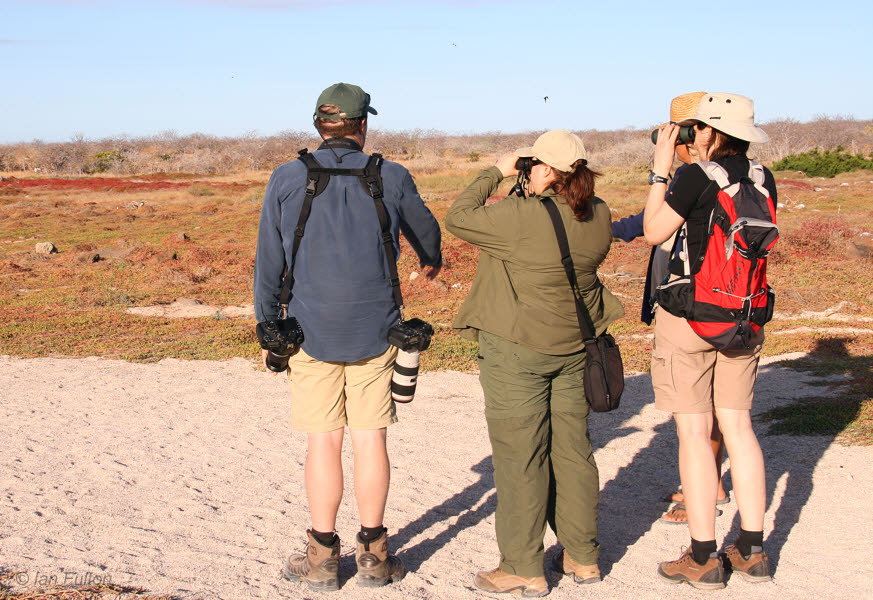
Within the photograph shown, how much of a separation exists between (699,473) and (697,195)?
1.08 meters

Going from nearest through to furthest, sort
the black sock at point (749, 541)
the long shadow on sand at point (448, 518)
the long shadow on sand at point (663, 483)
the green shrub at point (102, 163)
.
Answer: the black sock at point (749, 541), the long shadow on sand at point (448, 518), the long shadow on sand at point (663, 483), the green shrub at point (102, 163)

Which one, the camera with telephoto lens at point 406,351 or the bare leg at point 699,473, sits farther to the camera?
the bare leg at point 699,473

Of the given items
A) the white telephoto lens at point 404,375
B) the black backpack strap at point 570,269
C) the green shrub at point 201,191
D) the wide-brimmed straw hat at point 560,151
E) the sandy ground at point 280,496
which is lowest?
the sandy ground at point 280,496

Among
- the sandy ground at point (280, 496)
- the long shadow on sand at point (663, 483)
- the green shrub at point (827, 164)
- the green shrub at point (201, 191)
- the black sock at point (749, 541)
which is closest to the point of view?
the black sock at point (749, 541)

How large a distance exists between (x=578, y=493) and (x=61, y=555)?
7.37ft

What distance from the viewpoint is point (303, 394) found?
3.20 m

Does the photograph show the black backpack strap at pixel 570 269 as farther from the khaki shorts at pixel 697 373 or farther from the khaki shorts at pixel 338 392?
the khaki shorts at pixel 338 392

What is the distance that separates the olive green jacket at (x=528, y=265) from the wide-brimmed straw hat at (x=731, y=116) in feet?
1.69

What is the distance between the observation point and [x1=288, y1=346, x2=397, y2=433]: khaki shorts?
124 inches

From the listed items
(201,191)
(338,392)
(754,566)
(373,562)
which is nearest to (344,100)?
(338,392)

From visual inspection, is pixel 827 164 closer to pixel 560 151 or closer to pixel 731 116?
pixel 731 116

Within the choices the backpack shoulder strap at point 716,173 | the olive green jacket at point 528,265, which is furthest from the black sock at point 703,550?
the backpack shoulder strap at point 716,173

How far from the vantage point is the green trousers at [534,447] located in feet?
10.3

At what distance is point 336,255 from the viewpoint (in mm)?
3039
